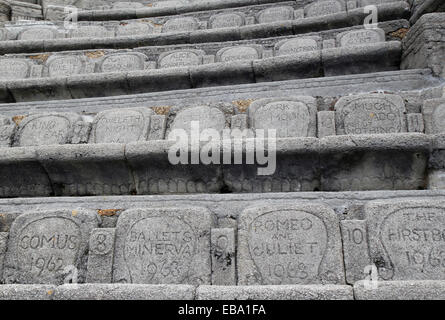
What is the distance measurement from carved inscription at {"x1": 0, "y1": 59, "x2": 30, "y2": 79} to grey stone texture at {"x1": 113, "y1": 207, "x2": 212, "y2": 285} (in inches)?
147

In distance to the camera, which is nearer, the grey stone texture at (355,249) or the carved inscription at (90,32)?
the grey stone texture at (355,249)

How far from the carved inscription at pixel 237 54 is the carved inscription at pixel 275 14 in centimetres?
150

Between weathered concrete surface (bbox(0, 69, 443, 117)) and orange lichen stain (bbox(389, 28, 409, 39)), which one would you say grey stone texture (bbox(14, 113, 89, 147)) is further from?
orange lichen stain (bbox(389, 28, 409, 39))

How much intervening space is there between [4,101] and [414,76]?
4.43 metres

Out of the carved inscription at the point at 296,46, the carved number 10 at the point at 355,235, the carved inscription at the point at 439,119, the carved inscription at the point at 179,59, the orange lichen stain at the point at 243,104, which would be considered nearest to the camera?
the carved number 10 at the point at 355,235

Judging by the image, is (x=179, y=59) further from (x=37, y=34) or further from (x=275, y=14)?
(x=37, y=34)

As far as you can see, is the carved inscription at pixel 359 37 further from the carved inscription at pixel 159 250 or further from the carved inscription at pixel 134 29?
the carved inscription at pixel 134 29

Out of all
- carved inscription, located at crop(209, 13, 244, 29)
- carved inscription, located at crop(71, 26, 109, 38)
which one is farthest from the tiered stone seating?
carved inscription, located at crop(71, 26, 109, 38)

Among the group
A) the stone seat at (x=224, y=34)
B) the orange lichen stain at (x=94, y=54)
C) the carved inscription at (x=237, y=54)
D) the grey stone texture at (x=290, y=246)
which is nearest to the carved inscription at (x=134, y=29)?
the stone seat at (x=224, y=34)

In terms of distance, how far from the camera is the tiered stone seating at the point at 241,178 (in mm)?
1987

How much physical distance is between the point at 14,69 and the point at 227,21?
3.21 metres

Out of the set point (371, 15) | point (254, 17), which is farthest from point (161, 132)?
point (254, 17)

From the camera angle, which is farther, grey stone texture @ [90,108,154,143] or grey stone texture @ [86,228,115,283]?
grey stone texture @ [90,108,154,143]

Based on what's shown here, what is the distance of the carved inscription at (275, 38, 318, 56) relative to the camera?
4.60 metres
